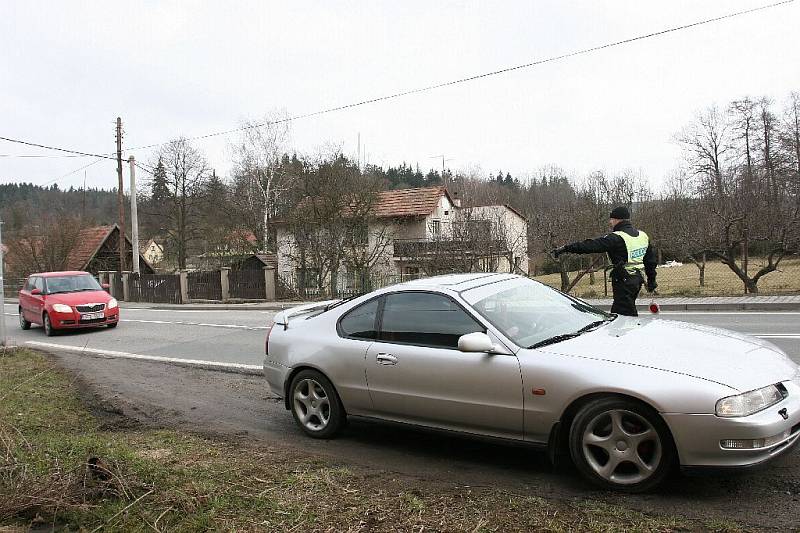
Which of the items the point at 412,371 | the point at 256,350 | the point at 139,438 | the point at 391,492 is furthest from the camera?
the point at 256,350

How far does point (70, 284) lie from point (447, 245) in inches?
437

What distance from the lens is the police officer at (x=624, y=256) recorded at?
690cm

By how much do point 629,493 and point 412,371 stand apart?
1759 mm

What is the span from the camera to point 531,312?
16.9 ft

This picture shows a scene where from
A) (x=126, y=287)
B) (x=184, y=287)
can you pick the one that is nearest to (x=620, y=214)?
(x=184, y=287)

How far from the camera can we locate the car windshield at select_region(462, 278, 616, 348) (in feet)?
15.7

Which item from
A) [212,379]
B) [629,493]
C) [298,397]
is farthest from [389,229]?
[629,493]

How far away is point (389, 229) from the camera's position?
92.9 feet

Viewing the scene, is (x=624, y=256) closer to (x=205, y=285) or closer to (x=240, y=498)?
(x=240, y=498)

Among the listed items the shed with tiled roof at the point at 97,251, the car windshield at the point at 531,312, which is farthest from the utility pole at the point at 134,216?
the car windshield at the point at 531,312

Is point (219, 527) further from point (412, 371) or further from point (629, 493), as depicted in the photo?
point (629, 493)

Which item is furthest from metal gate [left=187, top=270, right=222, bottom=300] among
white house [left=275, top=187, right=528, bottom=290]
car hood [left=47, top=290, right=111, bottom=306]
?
car hood [left=47, top=290, right=111, bottom=306]

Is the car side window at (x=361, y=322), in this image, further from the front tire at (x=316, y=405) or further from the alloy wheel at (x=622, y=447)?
the alloy wheel at (x=622, y=447)

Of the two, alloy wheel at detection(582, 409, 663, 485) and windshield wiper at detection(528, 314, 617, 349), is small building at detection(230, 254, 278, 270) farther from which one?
alloy wheel at detection(582, 409, 663, 485)
